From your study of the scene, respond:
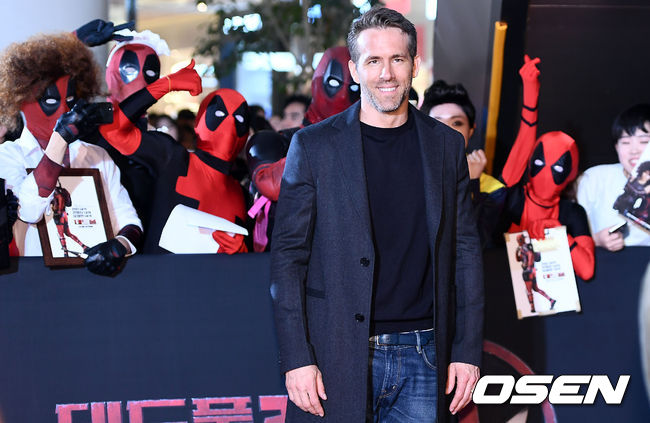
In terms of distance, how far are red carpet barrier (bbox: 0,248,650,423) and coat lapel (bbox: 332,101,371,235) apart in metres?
0.99

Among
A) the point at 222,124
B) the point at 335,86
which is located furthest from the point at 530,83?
the point at 222,124

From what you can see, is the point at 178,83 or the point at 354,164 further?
the point at 178,83

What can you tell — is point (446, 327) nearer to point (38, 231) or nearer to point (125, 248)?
point (125, 248)

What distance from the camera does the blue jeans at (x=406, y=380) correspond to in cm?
207

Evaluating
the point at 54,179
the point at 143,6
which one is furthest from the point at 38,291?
the point at 143,6

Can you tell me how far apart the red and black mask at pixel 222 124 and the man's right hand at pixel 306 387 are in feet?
5.01

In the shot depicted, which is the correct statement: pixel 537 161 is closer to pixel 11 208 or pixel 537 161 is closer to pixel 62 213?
pixel 62 213

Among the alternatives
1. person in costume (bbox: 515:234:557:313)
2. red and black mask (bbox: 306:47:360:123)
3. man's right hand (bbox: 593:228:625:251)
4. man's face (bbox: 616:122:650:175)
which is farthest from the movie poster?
red and black mask (bbox: 306:47:360:123)

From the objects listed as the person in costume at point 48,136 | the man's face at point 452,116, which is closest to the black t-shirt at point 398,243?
the person in costume at point 48,136

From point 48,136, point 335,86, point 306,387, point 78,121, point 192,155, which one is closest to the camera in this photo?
point 306,387

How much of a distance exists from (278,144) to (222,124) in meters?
0.30

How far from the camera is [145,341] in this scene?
288cm

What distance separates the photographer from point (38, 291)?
2.81m

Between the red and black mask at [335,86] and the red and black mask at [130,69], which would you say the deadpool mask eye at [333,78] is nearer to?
the red and black mask at [335,86]
